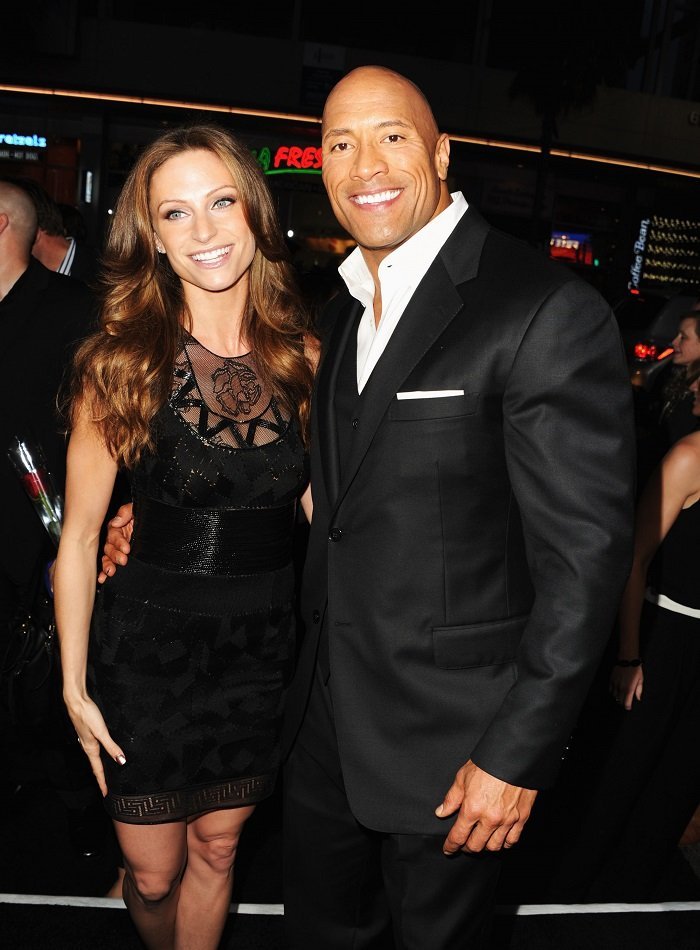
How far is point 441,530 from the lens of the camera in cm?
174

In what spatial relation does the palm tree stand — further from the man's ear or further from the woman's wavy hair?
the man's ear

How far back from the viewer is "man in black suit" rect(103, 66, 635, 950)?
1618mm

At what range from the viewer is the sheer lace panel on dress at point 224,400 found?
2.26m

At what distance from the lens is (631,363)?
1132cm

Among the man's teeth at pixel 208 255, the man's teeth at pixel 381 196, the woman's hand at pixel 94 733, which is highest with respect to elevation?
the man's teeth at pixel 381 196

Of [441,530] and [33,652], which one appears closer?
[441,530]

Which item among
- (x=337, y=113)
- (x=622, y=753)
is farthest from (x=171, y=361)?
(x=622, y=753)

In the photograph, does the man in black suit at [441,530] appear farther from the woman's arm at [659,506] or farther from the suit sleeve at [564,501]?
the woman's arm at [659,506]

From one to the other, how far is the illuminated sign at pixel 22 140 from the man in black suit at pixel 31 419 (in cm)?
1459

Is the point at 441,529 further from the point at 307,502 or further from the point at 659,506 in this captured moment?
the point at 659,506

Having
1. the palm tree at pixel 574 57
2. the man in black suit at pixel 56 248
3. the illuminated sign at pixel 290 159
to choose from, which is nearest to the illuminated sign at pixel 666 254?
the palm tree at pixel 574 57

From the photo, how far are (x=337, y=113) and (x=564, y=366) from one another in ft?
2.80

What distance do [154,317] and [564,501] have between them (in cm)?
132

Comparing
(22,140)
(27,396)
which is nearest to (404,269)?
(27,396)
